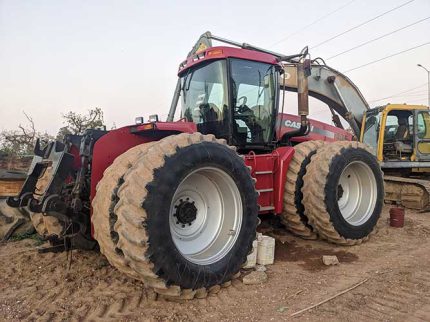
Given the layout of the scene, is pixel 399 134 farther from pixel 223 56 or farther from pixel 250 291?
pixel 250 291

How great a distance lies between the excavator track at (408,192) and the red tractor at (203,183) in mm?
3346

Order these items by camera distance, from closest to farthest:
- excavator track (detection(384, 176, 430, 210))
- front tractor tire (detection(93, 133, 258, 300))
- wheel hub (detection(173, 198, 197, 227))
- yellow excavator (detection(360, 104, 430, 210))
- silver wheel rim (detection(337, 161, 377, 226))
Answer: front tractor tire (detection(93, 133, 258, 300))
wheel hub (detection(173, 198, 197, 227))
silver wheel rim (detection(337, 161, 377, 226))
excavator track (detection(384, 176, 430, 210))
yellow excavator (detection(360, 104, 430, 210))

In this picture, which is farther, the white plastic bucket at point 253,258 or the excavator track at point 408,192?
the excavator track at point 408,192

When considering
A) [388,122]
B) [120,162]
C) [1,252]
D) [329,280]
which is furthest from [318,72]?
[1,252]

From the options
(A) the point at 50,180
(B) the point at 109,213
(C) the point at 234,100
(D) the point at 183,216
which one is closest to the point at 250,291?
(D) the point at 183,216

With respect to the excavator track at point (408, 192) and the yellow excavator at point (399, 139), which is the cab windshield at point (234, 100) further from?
the yellow excavator at point (399, 139)

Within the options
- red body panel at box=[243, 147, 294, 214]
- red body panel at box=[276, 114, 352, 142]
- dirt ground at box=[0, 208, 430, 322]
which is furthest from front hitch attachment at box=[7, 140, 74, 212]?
red body panel at box=[276, 114, 352, 142]

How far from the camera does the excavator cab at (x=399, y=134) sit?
9719 mm

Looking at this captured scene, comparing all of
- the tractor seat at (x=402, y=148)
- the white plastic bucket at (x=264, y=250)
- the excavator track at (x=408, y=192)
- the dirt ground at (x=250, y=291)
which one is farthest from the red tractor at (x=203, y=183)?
the tractor seat at (x=402, y=148)

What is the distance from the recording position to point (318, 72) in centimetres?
899

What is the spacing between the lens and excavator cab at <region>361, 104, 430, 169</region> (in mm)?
9719

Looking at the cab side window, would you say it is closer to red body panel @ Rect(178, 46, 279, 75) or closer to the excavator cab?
the excavator cab

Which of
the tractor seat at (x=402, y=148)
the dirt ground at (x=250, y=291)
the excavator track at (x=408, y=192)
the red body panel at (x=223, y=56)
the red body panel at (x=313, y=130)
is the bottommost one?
the dirt ground at (x=250, y=291)

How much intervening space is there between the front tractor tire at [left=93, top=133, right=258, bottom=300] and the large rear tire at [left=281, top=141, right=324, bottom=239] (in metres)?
1.20
